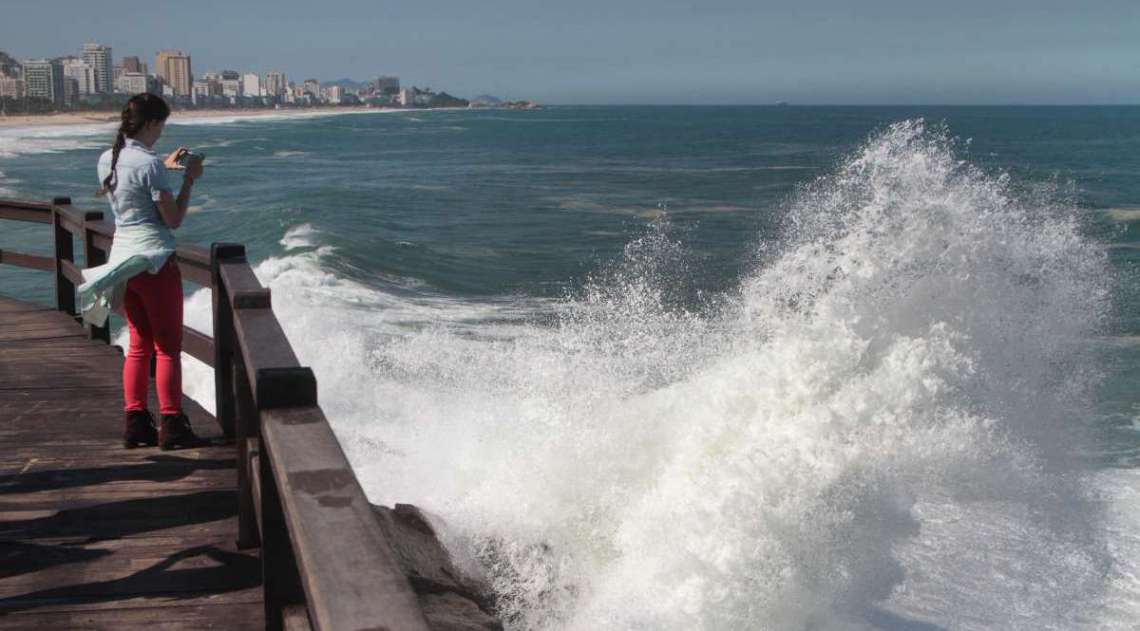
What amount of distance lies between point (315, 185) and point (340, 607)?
3825cm

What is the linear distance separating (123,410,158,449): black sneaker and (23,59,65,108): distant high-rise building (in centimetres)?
20426

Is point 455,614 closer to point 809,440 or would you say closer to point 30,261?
point 809,440

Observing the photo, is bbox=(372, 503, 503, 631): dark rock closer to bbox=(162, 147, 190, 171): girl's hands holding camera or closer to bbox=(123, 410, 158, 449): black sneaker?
bbox=(123, 410, 158, 449): black sneaker

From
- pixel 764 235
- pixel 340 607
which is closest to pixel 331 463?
pixel 340 607

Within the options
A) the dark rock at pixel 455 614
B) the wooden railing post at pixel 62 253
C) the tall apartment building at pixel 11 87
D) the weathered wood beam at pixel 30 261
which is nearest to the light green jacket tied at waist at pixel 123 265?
the dark rock at pixel 455 614

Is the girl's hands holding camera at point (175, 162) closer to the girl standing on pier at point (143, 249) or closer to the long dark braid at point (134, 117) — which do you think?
Answer: the girl standing on pier at point (143, 249)

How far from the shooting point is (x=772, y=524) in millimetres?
7004

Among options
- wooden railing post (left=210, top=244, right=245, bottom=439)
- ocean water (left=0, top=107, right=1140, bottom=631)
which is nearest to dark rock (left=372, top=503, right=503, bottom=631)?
ocean water (left=0, top=107, right=1140, bottom=631)

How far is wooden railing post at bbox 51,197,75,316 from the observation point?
745cm

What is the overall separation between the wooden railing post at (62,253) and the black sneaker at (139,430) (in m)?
3.01

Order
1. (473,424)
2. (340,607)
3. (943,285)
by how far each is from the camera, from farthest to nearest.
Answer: (943,285), (473,424), (340,607)

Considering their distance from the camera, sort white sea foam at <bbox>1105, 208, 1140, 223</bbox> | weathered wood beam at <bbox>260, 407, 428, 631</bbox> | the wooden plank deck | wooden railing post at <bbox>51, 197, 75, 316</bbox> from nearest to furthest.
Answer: weathered wood beam at <bbox>260, 407, 428, 631</bbox>
the wooden plank deck
wooden railing post at <bbox>51, 197, 75, 316</bbox>
white sea foam at <bbox>1105, 208, 1140, 223</bbox>

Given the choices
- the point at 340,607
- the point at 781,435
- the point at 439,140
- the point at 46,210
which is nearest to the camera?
the point at 340,607

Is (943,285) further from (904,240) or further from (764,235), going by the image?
(764,235)
